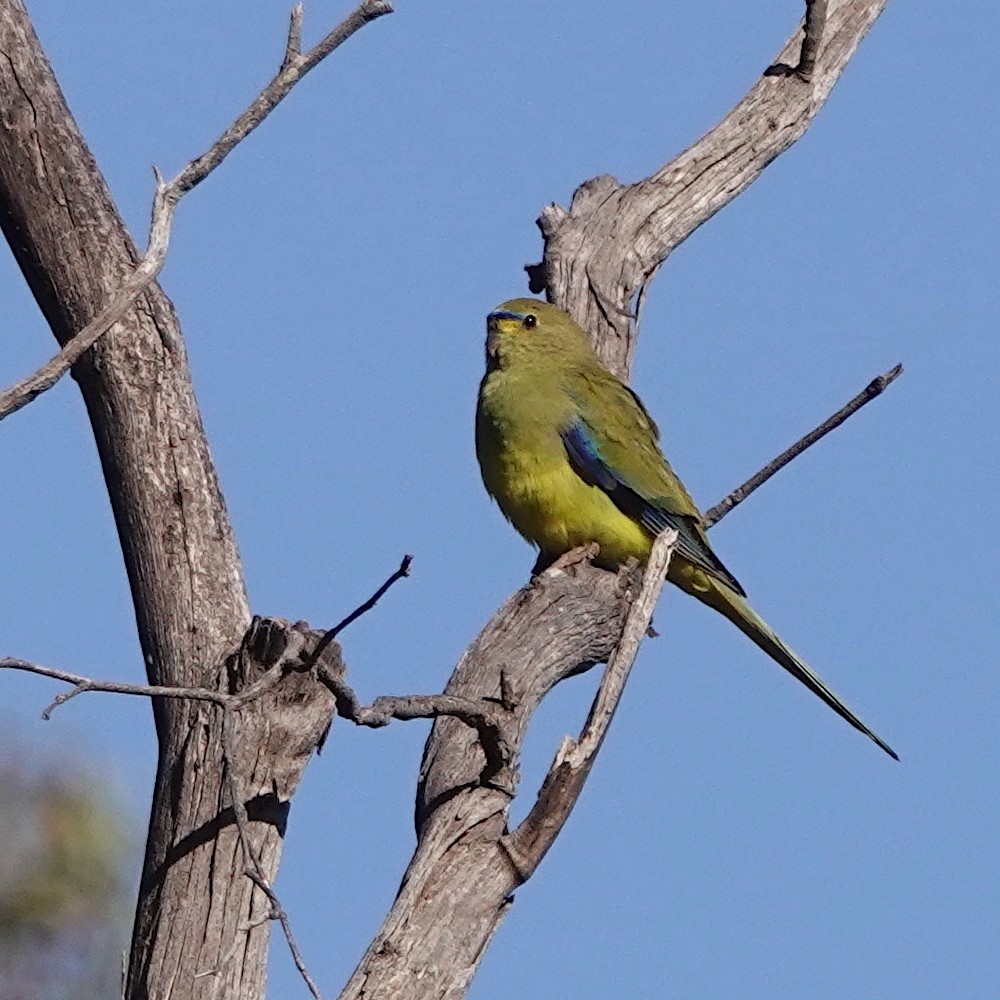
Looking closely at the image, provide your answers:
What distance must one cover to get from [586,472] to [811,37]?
242cm

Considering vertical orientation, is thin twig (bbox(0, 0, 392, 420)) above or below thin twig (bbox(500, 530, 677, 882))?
above

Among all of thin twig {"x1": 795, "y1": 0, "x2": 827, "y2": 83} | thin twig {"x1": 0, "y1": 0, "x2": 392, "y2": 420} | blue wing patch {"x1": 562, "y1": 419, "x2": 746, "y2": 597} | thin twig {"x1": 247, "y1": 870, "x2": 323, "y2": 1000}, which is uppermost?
thin twig {"x1": 795, "y1": 0, "x2": 827, "y2": 83}

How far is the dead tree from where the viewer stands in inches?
201

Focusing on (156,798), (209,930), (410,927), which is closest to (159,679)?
(156,798)

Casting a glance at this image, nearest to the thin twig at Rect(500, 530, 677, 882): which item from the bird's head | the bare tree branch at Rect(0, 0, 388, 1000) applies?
the bare tree branch at Rect(0, 0, 388, 1000)

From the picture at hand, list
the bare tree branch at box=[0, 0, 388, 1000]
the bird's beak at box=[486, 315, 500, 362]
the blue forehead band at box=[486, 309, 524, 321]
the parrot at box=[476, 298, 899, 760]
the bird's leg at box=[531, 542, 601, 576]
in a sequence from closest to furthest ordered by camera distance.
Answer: the bare tree branch at box=[0, 0, 388, 1000] → the bird's leg at box=[531, 542, 601, 576] → the parrot at box=[476, 298, 899, 760] → the blue forehead band at box=[486, 309, 524, 321] → the bird's beak at box=[486, 315, 500, 362]

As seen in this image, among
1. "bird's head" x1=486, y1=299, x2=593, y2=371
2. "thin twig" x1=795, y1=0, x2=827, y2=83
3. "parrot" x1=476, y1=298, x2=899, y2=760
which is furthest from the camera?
"bird's head" x1=486, y1=299, x2=593, y2=371

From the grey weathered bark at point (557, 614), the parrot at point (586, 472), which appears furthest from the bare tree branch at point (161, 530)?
the parrot at point (586, 472)

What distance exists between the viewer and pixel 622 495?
8.38m

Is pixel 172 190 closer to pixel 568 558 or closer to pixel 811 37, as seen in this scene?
pixel 568 558

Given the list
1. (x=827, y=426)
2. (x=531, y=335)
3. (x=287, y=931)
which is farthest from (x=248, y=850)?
(x=531, y=335)

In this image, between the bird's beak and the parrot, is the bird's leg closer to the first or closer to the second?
the parrot

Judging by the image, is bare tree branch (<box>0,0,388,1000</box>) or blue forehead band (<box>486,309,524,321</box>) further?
blue forehead band (<box>486,309,524,321</box>)

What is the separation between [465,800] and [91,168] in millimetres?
2639
